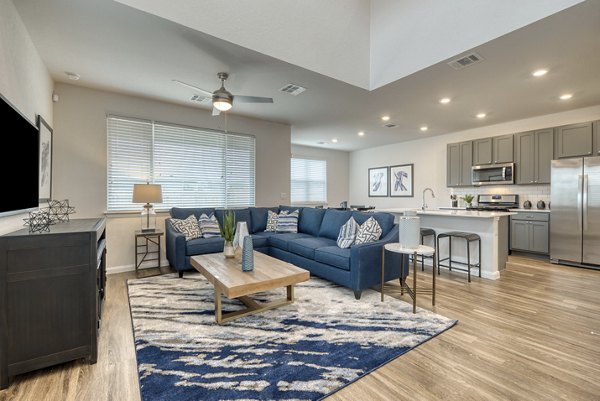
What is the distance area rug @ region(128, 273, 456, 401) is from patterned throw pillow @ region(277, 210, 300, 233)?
185 cm

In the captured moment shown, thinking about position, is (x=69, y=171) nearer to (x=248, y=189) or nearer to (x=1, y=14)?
(x=1, y=14)

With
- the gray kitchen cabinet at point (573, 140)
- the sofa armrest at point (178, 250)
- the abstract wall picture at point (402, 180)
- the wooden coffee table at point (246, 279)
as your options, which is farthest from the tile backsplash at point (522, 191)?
the sofa armrest at point (178, 250)

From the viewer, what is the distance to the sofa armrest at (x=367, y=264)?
10.3ft

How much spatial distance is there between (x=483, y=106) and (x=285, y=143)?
3.83m

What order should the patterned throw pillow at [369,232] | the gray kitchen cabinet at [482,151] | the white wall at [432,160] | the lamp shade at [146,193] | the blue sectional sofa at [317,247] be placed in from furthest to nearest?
the gray kitchen cabinet at [482,151]
the white wall at [432,160]
the lamp shade at [146,193]
the patterned throw pillow at [369,232]
the blue sectional sofa at [317,247]

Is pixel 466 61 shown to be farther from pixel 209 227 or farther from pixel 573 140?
pixel 209 227

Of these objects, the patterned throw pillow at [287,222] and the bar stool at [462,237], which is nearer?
the bar stool at [462,237]

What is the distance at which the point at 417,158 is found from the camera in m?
7.57

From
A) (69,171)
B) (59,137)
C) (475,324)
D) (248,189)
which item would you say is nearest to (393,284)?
(475,324)

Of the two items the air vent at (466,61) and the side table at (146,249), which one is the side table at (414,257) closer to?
the air vent at (466,61)

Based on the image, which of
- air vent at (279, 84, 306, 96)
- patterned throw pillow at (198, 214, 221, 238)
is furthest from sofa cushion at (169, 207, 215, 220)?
air vent at (279, 84, 306, 96)

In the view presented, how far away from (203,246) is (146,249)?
123 cm

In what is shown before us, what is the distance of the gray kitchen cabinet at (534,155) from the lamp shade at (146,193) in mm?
6772

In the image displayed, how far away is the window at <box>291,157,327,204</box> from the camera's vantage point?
27.6 feet
